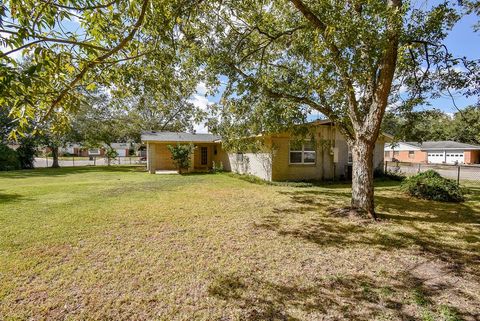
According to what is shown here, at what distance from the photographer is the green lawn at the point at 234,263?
3.15m

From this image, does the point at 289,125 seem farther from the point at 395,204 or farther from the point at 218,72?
the point at 395,204

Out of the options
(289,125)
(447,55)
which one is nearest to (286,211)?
(289,125)

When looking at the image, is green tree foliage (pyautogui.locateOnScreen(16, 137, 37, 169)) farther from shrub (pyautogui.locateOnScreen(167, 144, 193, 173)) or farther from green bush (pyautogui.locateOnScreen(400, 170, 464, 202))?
green bush (pyautogui.locateOnScreen(400, 170, 464, 202))

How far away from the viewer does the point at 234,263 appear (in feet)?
14.2

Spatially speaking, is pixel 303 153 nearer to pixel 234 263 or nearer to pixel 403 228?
pixel 403 228

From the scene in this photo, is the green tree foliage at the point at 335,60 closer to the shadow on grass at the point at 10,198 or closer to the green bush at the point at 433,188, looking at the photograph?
the green bush at the point at 433,188

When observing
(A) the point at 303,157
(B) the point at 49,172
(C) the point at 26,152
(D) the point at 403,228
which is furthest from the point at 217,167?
(C) the point at 26,152

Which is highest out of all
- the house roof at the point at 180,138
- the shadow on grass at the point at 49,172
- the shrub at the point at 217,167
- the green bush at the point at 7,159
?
the house roof at the point at 180,138

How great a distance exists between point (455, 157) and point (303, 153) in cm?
3090

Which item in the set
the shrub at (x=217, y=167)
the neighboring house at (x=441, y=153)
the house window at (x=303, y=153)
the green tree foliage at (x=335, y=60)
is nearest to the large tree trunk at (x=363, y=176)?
the green tree foliage at (x=335, y=60)

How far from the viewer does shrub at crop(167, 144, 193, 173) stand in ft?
59.2

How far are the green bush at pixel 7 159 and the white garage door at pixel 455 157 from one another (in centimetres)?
4718

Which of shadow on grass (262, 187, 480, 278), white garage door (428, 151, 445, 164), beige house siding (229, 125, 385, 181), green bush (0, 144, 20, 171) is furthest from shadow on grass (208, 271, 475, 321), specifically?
white garage door (428, 151, 445, 164)

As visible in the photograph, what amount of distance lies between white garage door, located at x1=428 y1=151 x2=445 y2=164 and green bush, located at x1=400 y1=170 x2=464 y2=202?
102 feet
